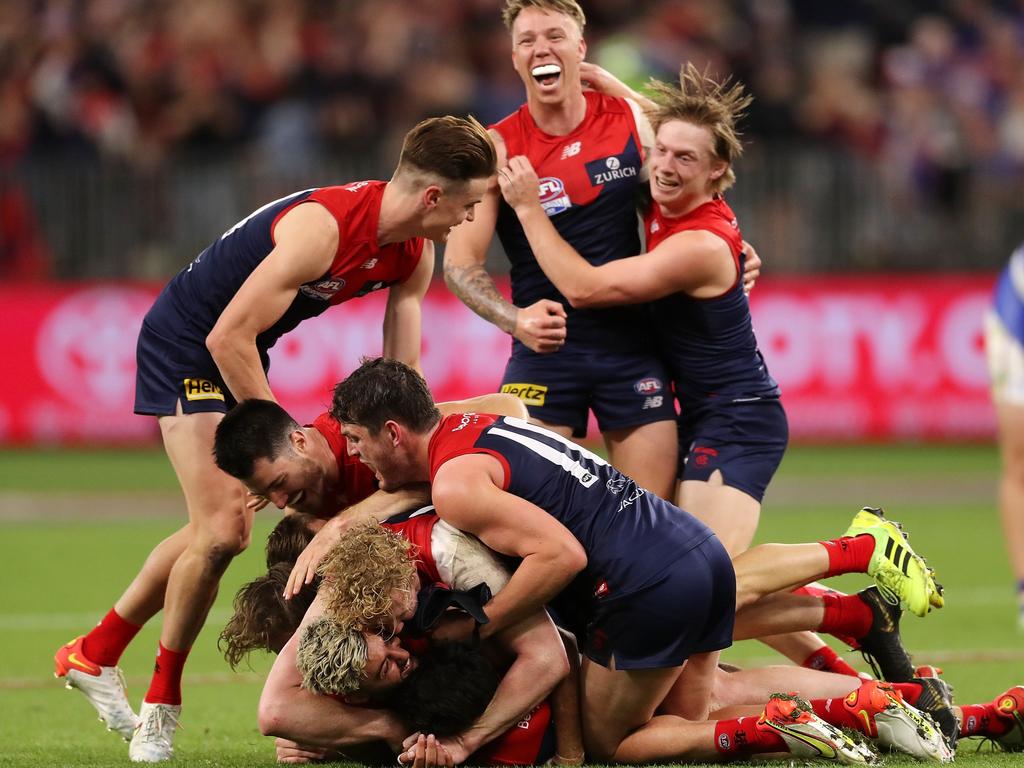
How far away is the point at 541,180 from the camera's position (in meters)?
8.12

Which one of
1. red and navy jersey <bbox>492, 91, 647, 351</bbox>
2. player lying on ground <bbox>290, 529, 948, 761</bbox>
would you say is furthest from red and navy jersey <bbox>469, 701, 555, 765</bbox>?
red and navy jersey <bbox>492, 91, 647, 351</bbox>

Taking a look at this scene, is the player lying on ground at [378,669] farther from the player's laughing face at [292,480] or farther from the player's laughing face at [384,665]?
the player's laughing face at [292,480]

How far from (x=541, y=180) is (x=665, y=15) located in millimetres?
12663

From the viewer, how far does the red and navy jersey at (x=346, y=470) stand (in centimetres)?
689

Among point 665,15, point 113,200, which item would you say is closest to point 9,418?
point 113,200

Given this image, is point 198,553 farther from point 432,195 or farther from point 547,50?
point 547,50

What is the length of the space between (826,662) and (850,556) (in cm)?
73

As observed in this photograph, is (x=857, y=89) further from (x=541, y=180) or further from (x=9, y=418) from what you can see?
(x=541, y=180)

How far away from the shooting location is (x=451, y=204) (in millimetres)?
7312

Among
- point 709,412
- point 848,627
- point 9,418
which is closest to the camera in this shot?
point 848,627

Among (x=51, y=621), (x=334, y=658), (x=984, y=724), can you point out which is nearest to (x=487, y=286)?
(x=334, y=658)

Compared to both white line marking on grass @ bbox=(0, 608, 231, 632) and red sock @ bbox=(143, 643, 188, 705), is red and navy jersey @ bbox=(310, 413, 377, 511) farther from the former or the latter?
white line marking on grass @ bbox=(0, 608, 231, 632)

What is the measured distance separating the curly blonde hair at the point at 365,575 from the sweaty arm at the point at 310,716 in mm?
175

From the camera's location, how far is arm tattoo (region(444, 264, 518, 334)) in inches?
311
